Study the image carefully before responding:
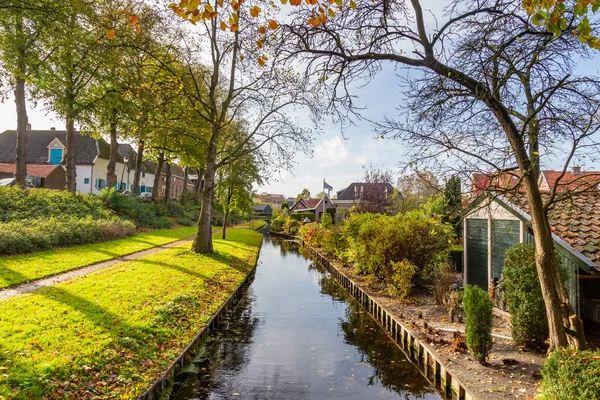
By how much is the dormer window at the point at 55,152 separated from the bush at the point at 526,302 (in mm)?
50683

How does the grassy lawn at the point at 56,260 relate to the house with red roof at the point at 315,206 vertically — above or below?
below

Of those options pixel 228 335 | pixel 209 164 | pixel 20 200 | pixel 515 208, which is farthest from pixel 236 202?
pixel 515 208

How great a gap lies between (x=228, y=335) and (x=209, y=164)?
34.3 ft

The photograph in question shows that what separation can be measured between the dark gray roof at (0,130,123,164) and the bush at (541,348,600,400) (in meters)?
50.2

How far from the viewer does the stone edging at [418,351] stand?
7281 millimetres

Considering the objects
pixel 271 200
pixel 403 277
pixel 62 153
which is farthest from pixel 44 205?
pixel 271 200

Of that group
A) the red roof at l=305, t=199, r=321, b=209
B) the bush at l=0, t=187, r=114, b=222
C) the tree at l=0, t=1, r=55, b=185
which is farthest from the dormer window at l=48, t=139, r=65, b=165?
the red roof at l=305, t=199, r=321, b=209

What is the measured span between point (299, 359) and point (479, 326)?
13.8 feet

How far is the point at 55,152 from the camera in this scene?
154ft

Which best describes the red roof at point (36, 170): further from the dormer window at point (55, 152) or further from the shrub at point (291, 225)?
the shrub at point (291, 225)

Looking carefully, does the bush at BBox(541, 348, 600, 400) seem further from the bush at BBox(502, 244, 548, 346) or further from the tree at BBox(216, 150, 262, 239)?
the tree at BBox(216, 150, 262, 239)

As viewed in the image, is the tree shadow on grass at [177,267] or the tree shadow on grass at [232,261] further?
the tree shadow on grass at [232,261]

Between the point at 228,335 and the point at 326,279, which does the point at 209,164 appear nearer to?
the point at 326,279

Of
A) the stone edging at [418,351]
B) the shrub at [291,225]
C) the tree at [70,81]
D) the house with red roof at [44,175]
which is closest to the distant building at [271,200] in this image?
the shrub at [291,225]
